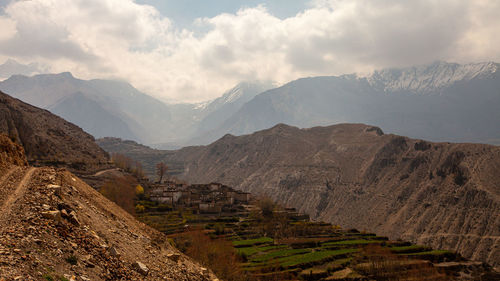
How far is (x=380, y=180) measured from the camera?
96500 millimetres

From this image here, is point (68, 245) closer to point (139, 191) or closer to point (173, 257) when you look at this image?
point (173, 257)

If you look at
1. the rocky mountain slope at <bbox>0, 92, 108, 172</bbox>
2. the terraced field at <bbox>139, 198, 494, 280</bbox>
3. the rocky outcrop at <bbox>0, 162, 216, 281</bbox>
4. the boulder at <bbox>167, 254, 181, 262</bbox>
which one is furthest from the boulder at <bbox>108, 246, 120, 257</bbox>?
the rocky mountain slope at <bbox>0, 92, 108, 172</bbox>

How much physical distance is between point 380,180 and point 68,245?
9569cm

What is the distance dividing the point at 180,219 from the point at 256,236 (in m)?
12.1

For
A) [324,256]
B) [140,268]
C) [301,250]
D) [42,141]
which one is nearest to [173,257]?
[140,268]

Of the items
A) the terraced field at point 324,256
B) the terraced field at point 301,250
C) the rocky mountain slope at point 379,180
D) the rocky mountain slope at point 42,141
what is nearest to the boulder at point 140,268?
the terraced field at point 301,250

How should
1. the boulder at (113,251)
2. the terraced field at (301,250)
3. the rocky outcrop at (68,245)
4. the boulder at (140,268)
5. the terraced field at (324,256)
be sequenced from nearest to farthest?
1. the rocky outcrop at (68,245)
2. the boulder at (113,251)
3. the boulder at (140,268)
4. the terraced field at (324,256)
5. the terraced field at (301,250)

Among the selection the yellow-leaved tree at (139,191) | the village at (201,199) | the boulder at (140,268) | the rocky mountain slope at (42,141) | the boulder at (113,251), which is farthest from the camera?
the rocky mountain slope at (42,141)

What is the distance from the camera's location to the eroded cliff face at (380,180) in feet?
220

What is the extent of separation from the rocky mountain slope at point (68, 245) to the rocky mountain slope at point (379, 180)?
60937 mm

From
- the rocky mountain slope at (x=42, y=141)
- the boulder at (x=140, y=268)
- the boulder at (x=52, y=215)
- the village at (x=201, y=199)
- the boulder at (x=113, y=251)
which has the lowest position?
the village at (x=201, y=199)

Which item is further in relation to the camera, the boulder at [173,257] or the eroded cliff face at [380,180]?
the eroded cliff face at [380,180]

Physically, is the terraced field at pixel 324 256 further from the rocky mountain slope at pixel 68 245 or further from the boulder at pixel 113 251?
the boulder at pixel 113 251

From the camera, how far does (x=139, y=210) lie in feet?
168
